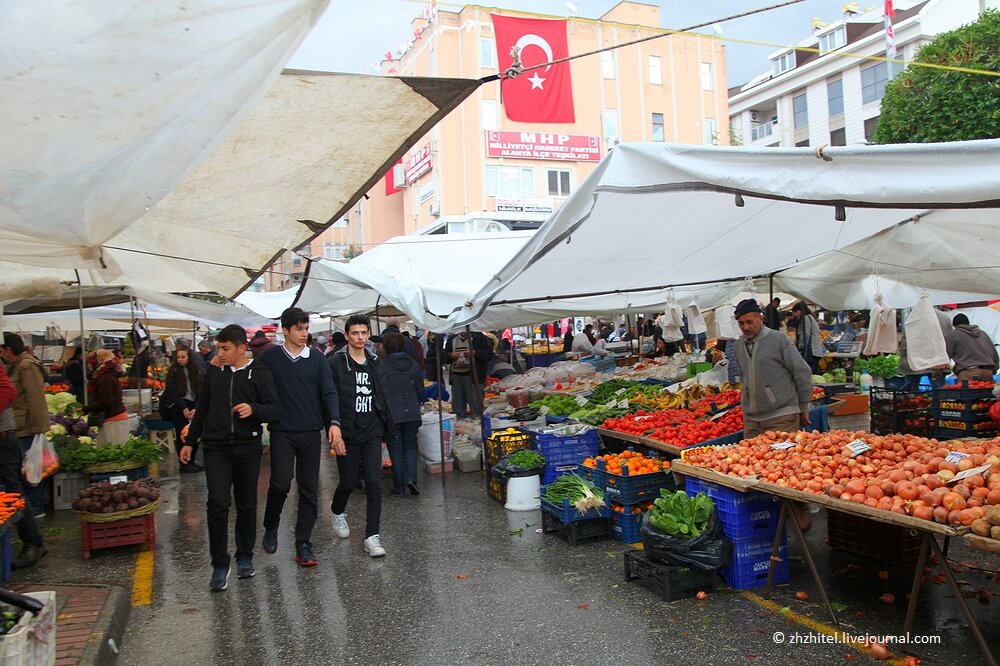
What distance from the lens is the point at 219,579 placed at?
19.5 ft

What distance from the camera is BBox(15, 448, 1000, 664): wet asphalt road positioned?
14.9ft

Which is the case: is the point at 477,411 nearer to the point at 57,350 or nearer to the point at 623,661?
the point at 623,661

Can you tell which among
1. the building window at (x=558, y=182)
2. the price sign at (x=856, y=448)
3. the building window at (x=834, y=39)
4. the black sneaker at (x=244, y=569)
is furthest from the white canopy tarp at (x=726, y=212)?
the building window at (x=834, y=39)

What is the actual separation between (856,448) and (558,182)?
118 feet

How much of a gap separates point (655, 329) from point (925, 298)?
12.7m

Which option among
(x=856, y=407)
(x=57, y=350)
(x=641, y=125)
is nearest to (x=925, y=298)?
(x=856, y=407)

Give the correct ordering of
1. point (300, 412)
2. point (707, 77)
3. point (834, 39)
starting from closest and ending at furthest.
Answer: point (300, 412), point (834, 39), point (707, 77)

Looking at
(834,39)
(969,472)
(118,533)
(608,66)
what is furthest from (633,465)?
(834,39)

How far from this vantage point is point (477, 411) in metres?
14.8

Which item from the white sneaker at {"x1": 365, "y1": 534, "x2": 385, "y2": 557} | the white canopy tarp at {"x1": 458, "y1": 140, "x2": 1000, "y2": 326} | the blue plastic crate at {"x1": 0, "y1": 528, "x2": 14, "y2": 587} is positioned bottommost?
the white sneaker at {"x1": 365, "y1": 534, "x2": 385, "y2": 557}

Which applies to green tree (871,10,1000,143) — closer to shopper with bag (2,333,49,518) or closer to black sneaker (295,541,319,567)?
black sneaker (295,541,319,567)

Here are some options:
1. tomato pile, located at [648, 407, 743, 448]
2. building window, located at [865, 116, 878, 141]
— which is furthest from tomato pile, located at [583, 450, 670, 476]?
building window, located at [865, 116, 878, 141]

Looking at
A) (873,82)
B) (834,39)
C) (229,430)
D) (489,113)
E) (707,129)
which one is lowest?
(229,430)

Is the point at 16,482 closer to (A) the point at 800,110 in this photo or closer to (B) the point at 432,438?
(B) the point at 432,438
